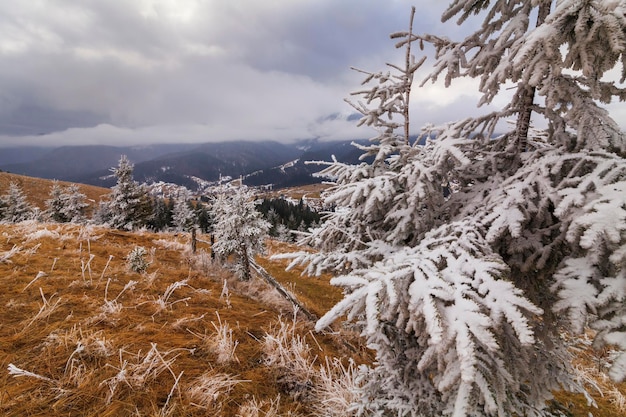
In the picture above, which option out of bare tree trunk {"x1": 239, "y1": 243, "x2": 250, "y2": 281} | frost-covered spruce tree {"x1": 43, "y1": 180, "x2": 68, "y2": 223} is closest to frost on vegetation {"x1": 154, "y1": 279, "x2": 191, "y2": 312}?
bare tree trunk {"x1": 239, "y1": 243, "x2": 250, "y2": 281}

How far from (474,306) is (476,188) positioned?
1.89m

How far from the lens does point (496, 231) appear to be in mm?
2385

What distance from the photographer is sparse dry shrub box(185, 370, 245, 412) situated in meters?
2.89

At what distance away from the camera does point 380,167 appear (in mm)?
3949

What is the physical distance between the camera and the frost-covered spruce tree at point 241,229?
14375mm

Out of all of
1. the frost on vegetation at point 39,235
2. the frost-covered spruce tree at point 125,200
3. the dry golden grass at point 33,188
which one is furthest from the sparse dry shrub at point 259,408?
the dry golden grass at point 33,188

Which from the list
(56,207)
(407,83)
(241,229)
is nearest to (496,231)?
(407,83)

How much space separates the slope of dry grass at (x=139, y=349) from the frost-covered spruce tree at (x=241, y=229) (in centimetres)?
867

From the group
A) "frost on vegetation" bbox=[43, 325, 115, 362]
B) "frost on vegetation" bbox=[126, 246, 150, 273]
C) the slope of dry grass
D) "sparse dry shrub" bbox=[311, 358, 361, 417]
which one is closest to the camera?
the slope of dry grass

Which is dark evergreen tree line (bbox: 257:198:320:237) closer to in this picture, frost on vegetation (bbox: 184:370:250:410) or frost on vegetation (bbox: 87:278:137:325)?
frost on vegetation (bbox: 87:278:137:325)

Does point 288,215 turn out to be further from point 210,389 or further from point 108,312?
point 210,389

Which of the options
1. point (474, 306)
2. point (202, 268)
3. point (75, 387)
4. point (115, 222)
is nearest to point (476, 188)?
point (474, 306)

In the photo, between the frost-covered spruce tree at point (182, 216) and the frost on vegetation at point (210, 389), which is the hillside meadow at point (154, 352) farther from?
the frost-covered spruce tree at point (182, 216)

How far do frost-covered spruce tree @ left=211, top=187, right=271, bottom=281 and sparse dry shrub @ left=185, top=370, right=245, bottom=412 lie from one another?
10.8m
